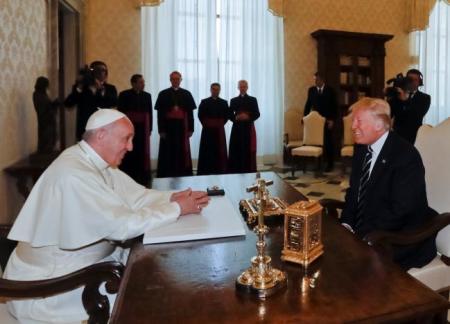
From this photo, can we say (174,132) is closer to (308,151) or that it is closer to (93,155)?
(308,151)

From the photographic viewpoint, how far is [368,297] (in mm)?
1089

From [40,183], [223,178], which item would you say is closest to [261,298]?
[40,183]

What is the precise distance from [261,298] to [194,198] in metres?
0.81

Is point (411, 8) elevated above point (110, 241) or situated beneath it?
elevated above

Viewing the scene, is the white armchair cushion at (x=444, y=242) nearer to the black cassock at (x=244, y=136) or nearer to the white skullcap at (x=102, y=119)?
the white skullcap at (x=102, y=119)

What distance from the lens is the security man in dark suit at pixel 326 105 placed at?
7.96 metres

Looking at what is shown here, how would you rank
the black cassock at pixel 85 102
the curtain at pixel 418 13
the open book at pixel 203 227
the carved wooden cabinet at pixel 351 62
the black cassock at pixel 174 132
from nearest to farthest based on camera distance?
1. the open book at pixel 203 227
2. the black cassock at pixel 85 102
3. the black cassock at pixel 174 132
4. the carved wooden cabinet at pixel 351 62
5. the curtain at pixel 418 13

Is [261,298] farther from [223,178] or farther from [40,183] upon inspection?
[223,178]

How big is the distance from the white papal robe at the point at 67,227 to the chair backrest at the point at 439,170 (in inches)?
55.7

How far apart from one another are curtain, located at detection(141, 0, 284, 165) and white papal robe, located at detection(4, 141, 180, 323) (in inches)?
240

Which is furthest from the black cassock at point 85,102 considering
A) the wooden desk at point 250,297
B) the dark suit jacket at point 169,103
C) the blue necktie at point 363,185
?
the wooden desk at point 250,297

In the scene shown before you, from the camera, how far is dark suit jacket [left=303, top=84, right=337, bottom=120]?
7969mm

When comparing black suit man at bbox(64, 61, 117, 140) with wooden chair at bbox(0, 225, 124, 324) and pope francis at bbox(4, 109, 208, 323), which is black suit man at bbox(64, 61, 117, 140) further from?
wooden chair at bbox(0, 225, 124, 324)

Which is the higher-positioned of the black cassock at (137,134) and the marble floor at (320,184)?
the black cassock at (137,134)
